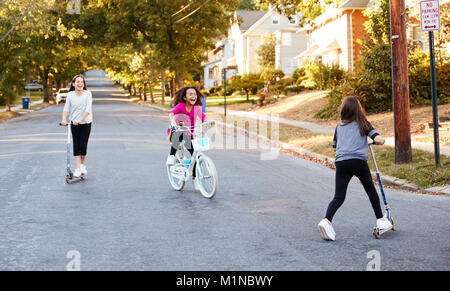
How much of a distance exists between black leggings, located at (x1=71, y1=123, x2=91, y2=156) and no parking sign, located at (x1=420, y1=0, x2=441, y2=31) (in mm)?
6315

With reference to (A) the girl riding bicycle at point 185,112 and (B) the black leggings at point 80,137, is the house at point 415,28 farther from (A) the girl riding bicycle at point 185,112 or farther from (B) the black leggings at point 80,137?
(A) the girl riding bicycle at point 185,112

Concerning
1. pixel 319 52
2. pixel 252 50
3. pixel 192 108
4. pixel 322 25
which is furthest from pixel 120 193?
pixel 252 50

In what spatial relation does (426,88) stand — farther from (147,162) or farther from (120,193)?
(120,193)

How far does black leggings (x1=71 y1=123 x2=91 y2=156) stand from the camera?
10383 millimetres

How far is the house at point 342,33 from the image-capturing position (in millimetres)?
36781

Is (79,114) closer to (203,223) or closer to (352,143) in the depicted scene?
(203,223)

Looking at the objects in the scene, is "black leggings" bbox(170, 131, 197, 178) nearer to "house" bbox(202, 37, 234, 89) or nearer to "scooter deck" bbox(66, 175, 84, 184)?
"scooter deck" bbox(66, 175, 84, 184)

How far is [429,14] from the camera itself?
10156 mm

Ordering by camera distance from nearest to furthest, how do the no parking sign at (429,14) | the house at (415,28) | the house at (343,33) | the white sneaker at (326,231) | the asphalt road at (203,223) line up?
the asphalt road at (203,223)
the white sneaker at (326,231)
the no parking sign at (429,14)
the house at (415,28)
the house at (343,33)

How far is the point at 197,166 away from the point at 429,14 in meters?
5.07

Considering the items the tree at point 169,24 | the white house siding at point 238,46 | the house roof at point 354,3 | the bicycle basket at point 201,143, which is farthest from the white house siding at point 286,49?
the bicycle basket at point 201,143

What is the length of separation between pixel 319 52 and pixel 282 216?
36.0 metres

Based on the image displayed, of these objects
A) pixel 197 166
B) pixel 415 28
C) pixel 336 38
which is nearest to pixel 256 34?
pixel 336 38

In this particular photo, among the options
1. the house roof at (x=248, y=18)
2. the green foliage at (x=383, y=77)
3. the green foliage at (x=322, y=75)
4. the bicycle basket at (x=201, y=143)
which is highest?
the house roof at (x=248, y=18)
